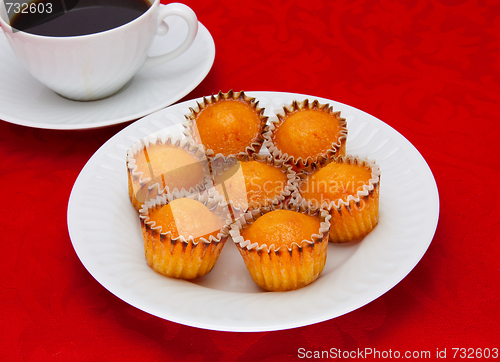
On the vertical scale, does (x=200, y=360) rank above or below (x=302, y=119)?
below

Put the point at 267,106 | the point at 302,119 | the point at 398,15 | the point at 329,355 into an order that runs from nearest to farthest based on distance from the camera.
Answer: the point at 329,355, the point at 302,119, the point at 267,106, the point at 398,15

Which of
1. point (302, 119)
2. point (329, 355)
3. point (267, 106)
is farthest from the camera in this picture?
point (267, 106)

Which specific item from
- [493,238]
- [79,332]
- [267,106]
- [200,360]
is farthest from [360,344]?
[267,106]

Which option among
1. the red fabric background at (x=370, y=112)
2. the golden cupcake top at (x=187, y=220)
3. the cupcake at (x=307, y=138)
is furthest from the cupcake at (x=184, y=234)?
the cupcake at (x=307, y=138)

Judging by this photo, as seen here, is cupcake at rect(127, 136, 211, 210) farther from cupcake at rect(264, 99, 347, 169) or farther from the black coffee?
the black coffee

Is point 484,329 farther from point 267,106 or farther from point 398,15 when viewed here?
point 398,15

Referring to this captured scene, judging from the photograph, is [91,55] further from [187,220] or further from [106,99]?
[187,220]

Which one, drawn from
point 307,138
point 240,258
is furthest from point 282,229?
point 307,138
